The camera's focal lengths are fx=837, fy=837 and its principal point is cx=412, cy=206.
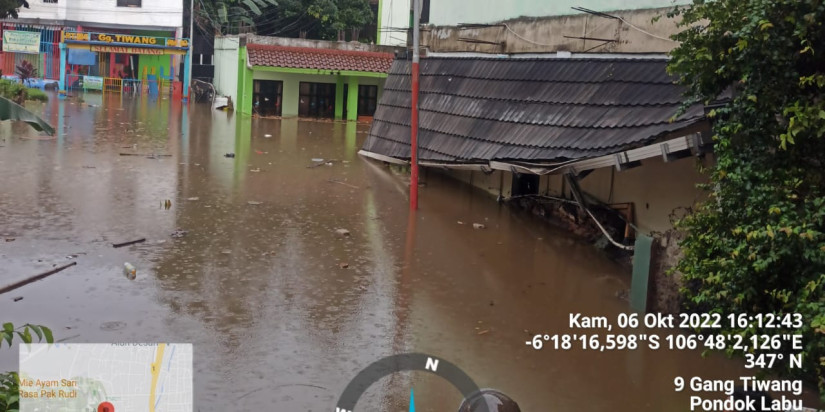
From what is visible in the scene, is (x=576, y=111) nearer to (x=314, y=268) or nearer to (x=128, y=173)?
(x=314, y=268)

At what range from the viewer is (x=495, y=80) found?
577 inches

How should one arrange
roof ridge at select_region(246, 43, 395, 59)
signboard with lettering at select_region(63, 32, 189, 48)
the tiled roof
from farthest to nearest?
signboard with lettering at select_region(63, 32, 189, 48) < roof ridge at select_region(246, 43, 395, 59) < the tiled roof

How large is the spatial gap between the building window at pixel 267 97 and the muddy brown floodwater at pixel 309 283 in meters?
13.6

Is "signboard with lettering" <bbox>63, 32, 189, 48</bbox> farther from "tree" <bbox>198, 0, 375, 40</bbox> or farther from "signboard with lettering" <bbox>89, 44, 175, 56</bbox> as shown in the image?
"tree" <bbox>198, 0, 375, 40</bbox>

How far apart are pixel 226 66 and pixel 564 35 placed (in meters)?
24.3

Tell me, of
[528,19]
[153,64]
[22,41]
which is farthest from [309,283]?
[22,41]

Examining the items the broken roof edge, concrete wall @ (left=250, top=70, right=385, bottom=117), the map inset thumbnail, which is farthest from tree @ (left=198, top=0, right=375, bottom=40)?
A: the map inset thumbnail

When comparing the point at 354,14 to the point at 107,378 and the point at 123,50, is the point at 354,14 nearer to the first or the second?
the point at 123,50

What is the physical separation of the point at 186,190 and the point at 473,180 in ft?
18.3

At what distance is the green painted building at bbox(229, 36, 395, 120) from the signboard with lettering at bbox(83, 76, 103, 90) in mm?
8761

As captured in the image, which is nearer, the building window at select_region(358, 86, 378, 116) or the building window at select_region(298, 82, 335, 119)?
the building window at select_region(298, 82, 335, 119)

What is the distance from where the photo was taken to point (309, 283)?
9.74 metres

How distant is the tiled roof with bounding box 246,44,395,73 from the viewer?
29.7m

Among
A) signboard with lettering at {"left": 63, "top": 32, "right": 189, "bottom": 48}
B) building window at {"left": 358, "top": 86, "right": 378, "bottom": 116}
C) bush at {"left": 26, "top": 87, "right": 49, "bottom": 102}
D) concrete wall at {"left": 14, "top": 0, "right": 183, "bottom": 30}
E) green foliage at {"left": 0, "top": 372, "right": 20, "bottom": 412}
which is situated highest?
concrete wall at {"left": 14, "top": 0, "right": 183, "bottom": 30}
